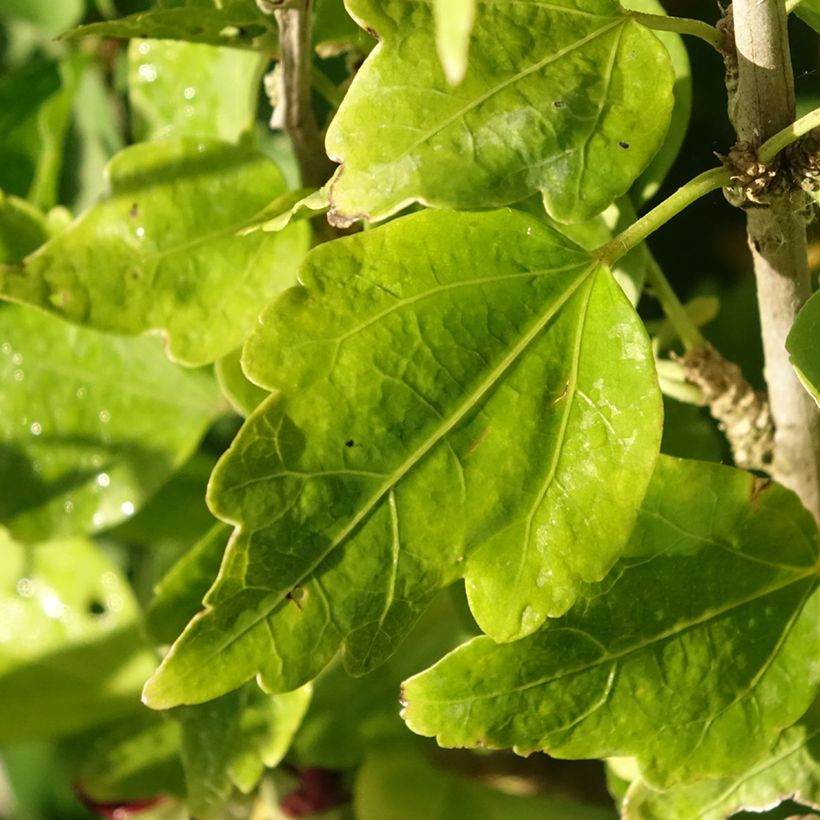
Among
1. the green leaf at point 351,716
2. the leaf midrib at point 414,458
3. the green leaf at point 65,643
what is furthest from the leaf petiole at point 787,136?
the green leaf at point 65,643

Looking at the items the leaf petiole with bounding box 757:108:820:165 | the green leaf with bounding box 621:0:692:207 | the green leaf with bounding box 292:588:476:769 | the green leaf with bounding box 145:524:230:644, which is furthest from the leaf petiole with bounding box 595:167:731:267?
the green leaf with bounding box 292:588:476:769

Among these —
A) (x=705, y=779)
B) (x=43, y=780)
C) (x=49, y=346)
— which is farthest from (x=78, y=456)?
(x=43, y=780)

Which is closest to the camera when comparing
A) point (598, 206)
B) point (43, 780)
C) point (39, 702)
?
point (598, 206)

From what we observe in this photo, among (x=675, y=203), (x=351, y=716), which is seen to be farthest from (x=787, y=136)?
(x=351, y=716)

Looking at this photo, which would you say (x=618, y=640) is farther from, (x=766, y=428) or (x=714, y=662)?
(x=766, y=428)

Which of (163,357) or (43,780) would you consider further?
(43,780)

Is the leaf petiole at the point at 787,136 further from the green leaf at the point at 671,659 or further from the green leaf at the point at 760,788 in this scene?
the green leaf at the point at 760,788
